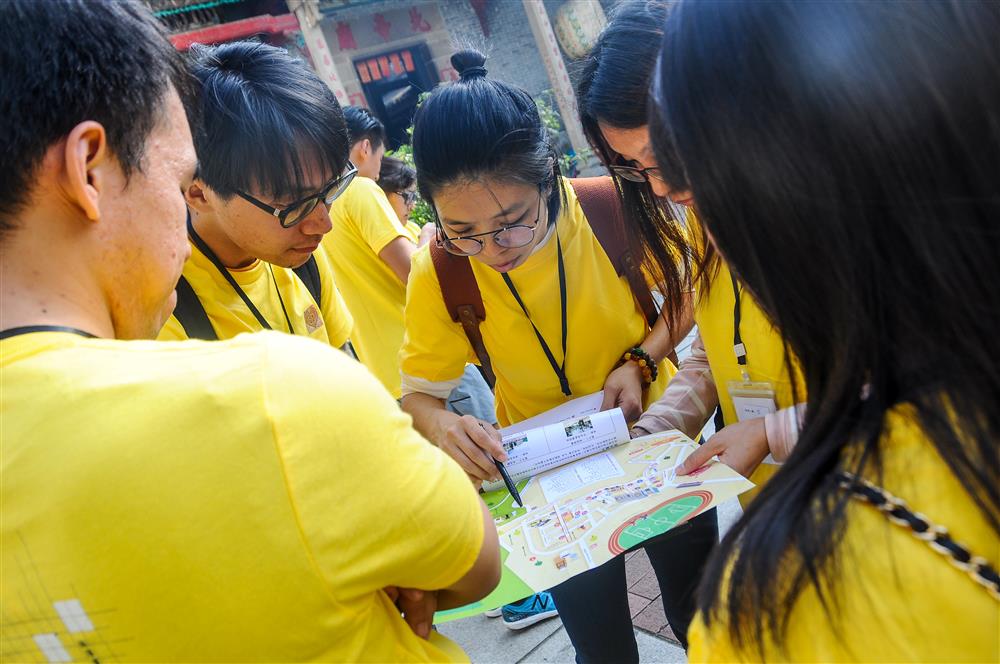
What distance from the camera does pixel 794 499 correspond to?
0.72 meters

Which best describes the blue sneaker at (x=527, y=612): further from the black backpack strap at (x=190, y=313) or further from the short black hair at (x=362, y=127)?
the short black hair at (x=362, y=127)

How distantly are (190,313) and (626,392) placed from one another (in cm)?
112

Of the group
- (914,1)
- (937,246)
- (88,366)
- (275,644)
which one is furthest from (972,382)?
(88,366)

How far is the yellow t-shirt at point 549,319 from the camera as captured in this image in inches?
78.8

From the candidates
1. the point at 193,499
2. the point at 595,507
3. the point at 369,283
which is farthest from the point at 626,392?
the point at 369,283

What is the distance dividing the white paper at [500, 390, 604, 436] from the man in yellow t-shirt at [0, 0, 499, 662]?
3.41 ft

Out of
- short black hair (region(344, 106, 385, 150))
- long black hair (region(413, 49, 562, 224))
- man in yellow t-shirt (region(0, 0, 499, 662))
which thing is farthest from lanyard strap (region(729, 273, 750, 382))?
short black hair (region(344, 106, 385, 150))

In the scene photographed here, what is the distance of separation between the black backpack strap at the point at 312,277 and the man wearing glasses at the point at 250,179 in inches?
10.6

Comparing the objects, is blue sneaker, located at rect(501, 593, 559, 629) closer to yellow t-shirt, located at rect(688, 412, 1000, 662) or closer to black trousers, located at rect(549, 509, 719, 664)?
black trousers, located at rect(549, 509, 719, 664)

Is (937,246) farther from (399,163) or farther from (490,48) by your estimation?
(490,48)

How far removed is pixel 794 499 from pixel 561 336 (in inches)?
51.2

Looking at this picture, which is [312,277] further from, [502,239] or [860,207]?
[860,207]

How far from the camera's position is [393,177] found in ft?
13.4

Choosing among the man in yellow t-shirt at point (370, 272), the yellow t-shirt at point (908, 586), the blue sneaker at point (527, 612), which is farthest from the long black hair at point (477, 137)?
the blue sneaker at point (527, 612)
